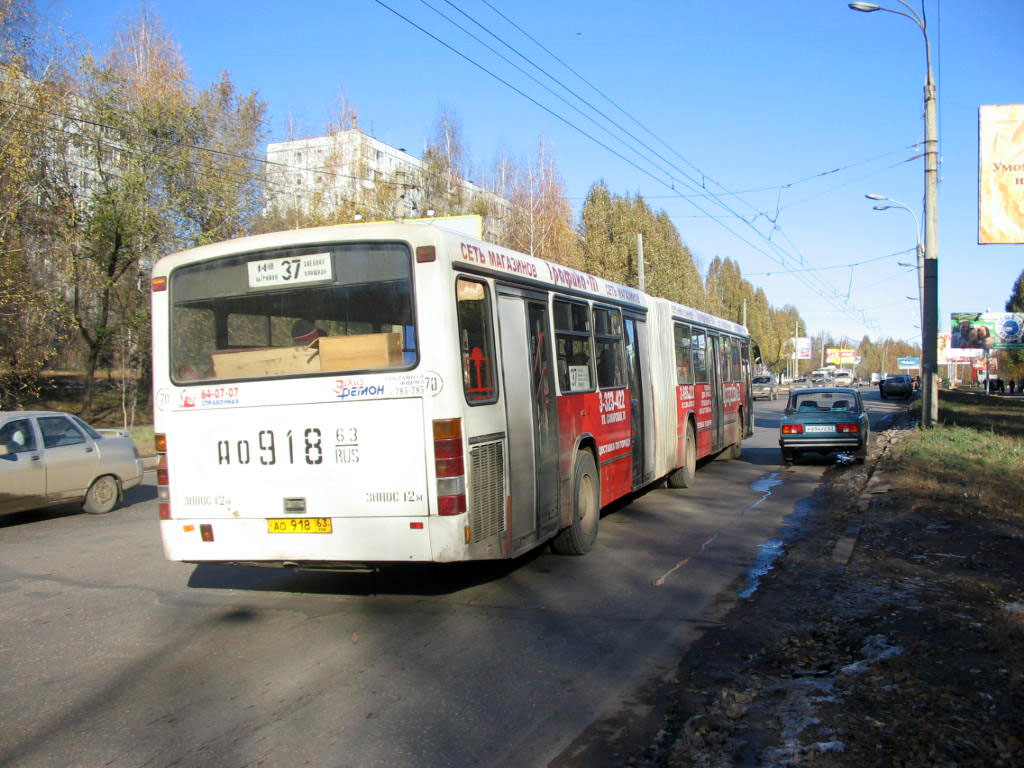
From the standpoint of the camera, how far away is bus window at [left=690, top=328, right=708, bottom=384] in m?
15.3

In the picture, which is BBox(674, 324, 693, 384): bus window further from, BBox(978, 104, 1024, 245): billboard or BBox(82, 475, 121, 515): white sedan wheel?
BBox(978, 104, 1024, 245): billboard

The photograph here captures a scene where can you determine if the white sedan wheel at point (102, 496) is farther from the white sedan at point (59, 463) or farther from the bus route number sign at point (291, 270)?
the bus route number sign at point (291, 270)

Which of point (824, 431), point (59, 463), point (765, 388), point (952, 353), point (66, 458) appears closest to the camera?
point (59, 463)

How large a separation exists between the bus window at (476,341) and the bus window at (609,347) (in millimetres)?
3120

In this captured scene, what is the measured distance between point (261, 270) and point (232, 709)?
3.34m

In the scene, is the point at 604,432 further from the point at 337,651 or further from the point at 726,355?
the point at 726,355

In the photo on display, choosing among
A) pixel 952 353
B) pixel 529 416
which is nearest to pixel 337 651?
pixel 529 416

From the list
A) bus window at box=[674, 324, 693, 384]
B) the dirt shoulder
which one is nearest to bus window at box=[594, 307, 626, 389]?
the dirt shoulder

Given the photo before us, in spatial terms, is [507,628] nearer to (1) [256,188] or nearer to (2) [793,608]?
(2) [793,608]

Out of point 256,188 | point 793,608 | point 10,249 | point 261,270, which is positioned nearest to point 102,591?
point 261,270

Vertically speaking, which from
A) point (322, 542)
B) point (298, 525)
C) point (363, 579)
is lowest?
point (363, 579)

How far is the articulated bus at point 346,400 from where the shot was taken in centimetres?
614

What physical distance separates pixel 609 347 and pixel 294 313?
192 inches

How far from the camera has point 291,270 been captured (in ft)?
21.3
